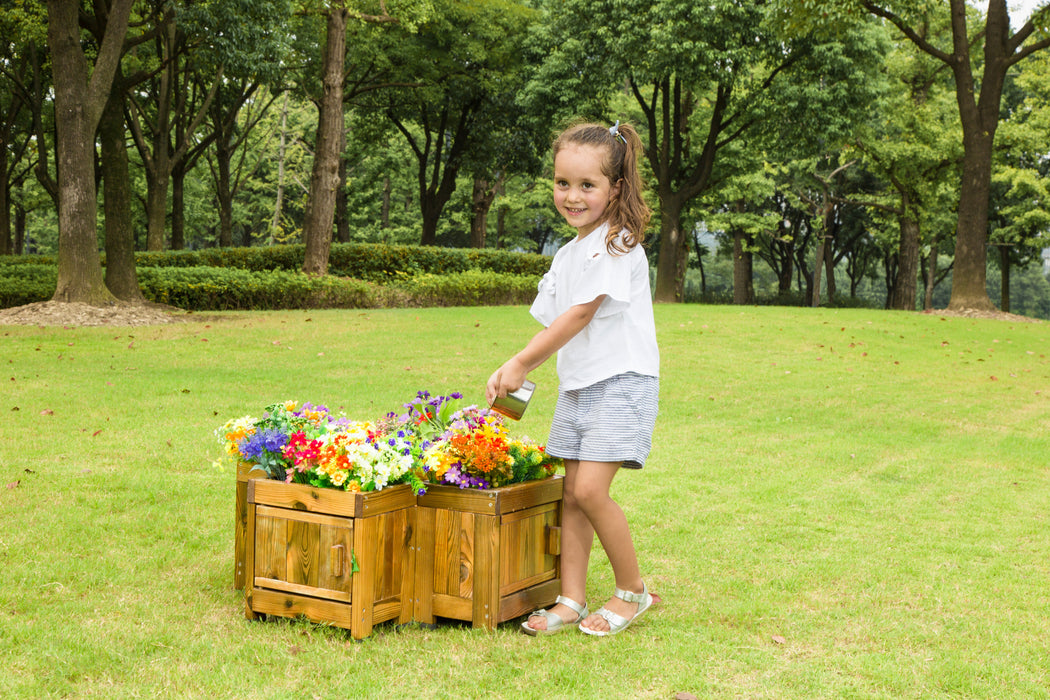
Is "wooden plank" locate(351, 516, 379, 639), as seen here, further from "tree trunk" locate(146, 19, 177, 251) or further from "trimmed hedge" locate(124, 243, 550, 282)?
"tree trunk" locate(146, 19, 177, 251)

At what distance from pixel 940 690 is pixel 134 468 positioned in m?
4.86

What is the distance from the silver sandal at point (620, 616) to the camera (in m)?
3.42

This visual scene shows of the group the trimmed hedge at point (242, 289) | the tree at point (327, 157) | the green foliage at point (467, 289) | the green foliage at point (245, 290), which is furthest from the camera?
the green foliage at point (467, 289)

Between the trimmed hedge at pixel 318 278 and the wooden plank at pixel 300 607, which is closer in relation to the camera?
the wooden plank at pixel 300 607

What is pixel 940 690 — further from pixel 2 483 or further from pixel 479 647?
pixel 2 483

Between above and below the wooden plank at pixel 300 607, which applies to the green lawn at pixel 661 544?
below

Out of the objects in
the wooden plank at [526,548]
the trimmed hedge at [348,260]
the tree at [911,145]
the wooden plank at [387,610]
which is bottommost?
the wooden plank at [387,610]

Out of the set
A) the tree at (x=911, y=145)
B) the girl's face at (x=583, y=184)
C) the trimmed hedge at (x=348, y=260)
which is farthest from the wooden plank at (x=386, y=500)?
the tree at (x=911, y=145)

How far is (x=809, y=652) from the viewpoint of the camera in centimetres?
329

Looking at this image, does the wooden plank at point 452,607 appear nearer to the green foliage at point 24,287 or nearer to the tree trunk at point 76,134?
the tree trunk at point 76,134

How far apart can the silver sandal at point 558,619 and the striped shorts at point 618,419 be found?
61cm

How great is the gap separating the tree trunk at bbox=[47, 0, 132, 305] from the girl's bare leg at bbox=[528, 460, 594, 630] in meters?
12.6

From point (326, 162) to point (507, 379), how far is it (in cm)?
1653

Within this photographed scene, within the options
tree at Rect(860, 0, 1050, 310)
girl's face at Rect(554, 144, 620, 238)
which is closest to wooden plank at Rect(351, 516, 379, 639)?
girl's face at Rect(554, 144, 620, 238)
